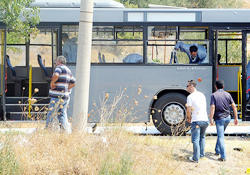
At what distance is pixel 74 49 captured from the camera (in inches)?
493

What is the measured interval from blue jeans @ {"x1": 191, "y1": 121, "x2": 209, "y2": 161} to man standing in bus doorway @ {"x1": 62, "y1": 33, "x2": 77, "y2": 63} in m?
4.59

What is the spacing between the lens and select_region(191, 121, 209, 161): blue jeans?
8.64m

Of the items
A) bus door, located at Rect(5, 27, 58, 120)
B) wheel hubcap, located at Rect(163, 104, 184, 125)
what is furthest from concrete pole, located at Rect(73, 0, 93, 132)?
bus door, located at Rect(5, 27, 58, 120)

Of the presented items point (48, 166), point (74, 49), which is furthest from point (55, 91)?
point (48, 166)

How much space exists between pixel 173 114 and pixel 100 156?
5.43m

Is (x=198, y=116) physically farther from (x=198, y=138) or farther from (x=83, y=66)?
(x=83, y=66)

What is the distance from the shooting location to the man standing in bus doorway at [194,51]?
1246 cm

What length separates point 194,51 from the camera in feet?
40.9

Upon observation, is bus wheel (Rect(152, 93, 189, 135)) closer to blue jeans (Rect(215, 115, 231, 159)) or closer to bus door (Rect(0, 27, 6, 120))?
blue jeans (Rect(215, 115, 231, 159))

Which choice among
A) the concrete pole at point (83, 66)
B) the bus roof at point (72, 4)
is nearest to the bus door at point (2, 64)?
the bus roof at point (72, 4)

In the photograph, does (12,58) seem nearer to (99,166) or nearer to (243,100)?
(243,100)

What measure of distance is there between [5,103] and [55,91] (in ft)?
11.7

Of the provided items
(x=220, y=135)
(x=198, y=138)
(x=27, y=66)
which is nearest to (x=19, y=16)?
(x=27, y=66)

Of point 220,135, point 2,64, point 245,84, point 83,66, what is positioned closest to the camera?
point 83,66
